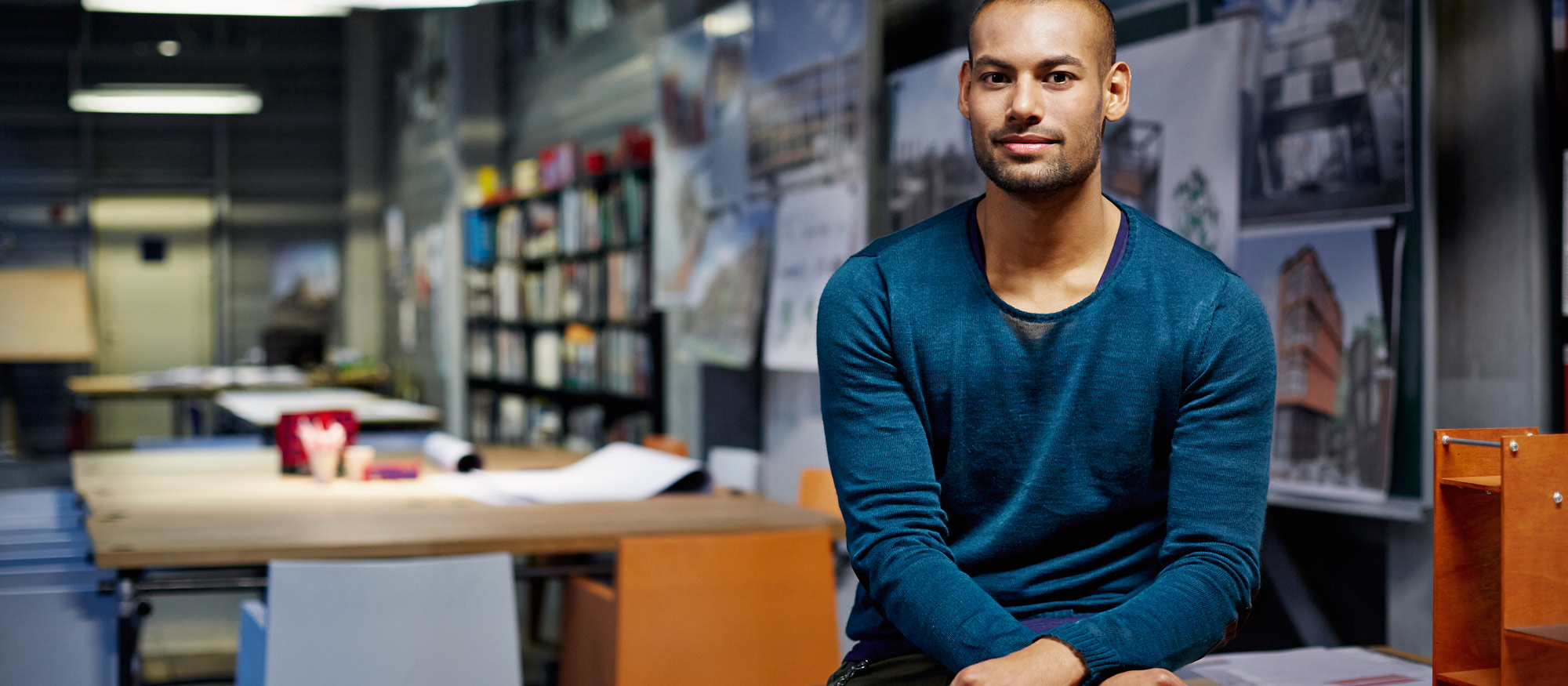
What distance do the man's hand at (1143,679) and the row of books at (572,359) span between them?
16.4 ft

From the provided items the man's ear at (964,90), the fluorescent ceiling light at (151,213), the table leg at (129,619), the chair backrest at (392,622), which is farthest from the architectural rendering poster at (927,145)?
the fluorescent ceiling light at (151,213)

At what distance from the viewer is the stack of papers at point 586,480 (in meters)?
3.16

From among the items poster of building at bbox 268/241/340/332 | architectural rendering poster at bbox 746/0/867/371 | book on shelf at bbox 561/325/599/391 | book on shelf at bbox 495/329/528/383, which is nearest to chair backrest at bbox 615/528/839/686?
architectural rendering poster at bbox 746/0/867/371

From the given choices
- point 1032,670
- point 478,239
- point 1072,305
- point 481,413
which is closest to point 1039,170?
point 1072,305

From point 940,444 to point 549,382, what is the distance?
252 inches

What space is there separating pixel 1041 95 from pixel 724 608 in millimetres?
1354

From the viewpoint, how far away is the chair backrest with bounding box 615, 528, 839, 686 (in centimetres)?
251

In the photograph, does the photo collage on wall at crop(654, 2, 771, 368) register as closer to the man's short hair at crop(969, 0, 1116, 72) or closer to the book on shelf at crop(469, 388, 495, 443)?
the book on shelf at crop(469, 388, 495, 443)

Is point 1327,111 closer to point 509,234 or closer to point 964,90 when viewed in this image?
point 964,90

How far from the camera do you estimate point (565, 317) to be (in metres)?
7.48

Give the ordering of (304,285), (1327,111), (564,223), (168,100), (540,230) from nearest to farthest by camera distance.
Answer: (1327,111)
(564,223)
(540,230)
(168,100)
(304,285)

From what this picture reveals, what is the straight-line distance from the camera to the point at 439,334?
10305mm

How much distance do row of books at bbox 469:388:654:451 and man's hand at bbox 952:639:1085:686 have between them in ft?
16.6

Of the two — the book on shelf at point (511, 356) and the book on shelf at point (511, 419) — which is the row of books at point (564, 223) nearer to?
the book on shelf at point (511, 356)
